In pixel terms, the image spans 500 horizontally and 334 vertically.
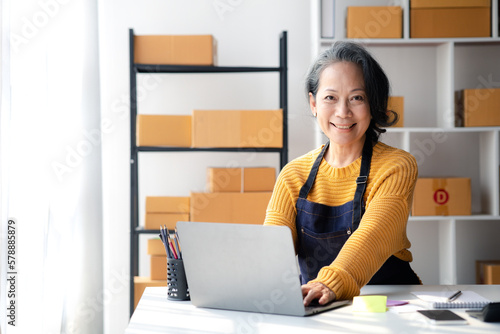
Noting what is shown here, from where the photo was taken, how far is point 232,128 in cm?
318

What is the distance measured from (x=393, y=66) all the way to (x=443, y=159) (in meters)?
0.61

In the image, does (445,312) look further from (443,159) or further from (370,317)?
(443,159)

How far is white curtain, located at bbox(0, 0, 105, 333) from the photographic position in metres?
2.27

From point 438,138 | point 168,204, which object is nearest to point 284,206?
point 168,204

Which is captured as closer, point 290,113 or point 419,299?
point 419,299

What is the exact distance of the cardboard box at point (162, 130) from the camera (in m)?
3.16

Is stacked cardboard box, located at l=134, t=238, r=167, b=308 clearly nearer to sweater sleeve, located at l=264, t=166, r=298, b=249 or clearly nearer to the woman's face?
sweater sleeve, located at l=264, t=166, r=298, b=249

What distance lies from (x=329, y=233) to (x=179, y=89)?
78.4 inches

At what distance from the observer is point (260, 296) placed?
1327 millimetres

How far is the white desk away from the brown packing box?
2.10m

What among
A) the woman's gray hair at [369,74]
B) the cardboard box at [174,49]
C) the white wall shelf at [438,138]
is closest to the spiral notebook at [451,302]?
the woman's gray hair at [369,74]

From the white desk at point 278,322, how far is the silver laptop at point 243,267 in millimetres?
25

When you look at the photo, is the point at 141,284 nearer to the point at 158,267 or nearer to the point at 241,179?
the point at 158,267

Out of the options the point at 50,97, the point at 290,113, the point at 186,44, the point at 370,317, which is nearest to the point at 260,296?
the point at 370,317
